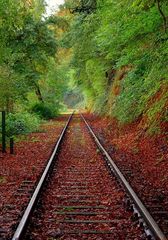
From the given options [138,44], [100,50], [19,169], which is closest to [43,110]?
[100,50]

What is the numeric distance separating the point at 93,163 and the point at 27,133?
10546 mm

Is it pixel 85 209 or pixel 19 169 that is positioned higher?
pixel 19 169

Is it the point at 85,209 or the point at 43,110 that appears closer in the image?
the point at 85,209

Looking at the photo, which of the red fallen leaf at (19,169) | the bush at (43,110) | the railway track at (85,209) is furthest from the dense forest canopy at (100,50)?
the railway track at (85,209)

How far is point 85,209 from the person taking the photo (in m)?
7.26

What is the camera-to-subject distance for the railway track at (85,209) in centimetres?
590

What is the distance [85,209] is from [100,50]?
21621 millimetres

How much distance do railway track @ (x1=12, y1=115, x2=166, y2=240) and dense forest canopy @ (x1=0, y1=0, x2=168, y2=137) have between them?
486cm

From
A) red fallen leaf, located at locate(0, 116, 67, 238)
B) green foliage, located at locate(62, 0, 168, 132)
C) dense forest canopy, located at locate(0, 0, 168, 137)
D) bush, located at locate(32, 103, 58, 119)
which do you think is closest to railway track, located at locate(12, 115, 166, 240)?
red fallen leaf, located at locate(0, 116, 67, 238)

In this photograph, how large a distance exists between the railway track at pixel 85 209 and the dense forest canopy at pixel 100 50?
4858 mm

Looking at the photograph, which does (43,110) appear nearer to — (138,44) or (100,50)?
(100,50)

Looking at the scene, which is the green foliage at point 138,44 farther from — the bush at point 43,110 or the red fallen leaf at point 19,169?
the bush at point 43,110

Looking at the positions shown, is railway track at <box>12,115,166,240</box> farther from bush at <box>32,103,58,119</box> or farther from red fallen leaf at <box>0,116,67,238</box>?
bush at <box>32,103,58,119</box>

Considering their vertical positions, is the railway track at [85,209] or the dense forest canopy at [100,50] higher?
the dense forest canopy at [100,50]
